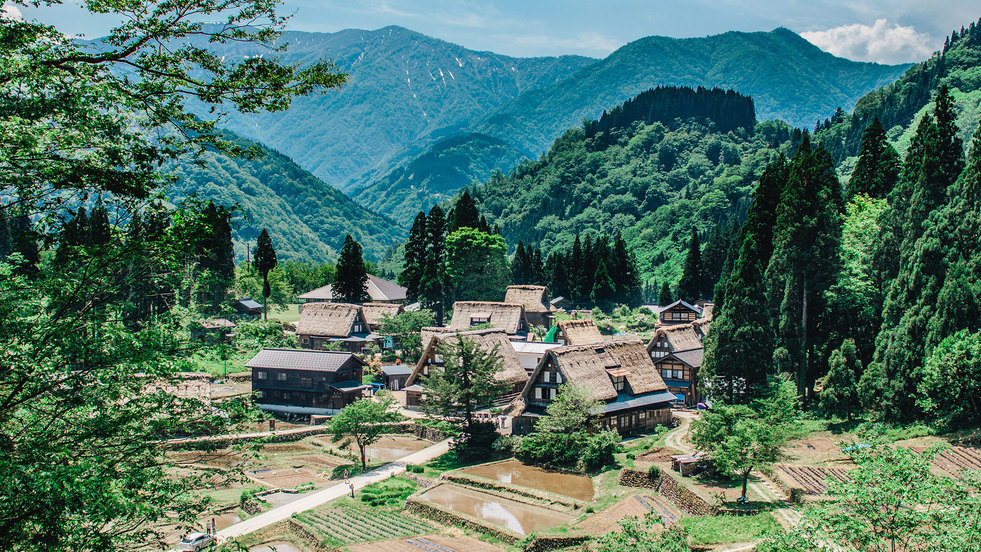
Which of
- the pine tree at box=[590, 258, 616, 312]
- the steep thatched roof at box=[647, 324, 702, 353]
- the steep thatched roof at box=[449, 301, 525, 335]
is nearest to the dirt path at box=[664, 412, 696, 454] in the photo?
the steep thatched roof at box=[647, 324, 702, 353]

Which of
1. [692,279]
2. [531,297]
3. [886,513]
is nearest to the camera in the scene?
[886,513]

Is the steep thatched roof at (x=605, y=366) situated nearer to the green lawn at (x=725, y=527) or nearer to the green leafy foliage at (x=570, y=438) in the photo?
the green leafy foliage at (x=570, y=438)

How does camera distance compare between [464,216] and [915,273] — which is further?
[464,216]

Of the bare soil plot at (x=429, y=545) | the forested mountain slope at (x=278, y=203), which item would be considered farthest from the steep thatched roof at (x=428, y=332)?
the forested mountain slope at (x=278, y=203)

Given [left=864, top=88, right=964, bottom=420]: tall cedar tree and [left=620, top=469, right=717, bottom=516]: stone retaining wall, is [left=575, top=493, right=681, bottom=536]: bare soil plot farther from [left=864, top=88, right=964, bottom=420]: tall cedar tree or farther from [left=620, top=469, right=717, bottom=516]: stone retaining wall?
[left=864, top=88, right=964, bottom=420]: tall cedar tree

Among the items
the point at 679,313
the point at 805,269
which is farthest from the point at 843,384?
the point at 679,313

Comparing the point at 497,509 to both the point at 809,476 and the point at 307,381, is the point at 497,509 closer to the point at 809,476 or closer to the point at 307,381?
the point at 809,476
